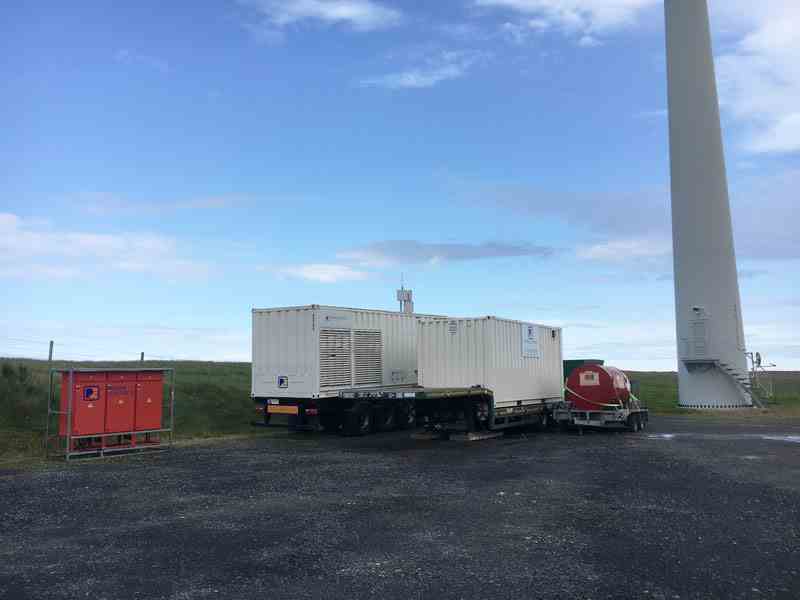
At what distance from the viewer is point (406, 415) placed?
22922mm

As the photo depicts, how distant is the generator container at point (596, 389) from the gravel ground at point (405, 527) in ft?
17.7

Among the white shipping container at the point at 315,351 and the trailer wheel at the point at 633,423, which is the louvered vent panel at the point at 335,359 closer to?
the white shipping container at the point at 315,351

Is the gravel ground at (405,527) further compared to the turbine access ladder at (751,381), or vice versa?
the turbine access ladder at (751,381)

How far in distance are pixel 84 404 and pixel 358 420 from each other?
25.3 feet

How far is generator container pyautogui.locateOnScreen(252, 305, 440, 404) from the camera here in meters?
20.1

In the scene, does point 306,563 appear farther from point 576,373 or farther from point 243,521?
point 576,373

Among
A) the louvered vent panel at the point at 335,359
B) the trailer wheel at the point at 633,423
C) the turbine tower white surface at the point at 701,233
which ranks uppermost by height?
the turbine tower white surface at the point at 701,233

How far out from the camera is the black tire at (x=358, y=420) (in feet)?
67.1

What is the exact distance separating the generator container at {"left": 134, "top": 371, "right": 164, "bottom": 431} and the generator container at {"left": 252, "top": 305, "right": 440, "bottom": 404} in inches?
157

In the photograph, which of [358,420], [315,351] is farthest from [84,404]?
[358,420]

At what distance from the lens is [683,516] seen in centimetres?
945

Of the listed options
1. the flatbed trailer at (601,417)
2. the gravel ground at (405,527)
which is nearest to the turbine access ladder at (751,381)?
the flatbed trailer at (601,417)

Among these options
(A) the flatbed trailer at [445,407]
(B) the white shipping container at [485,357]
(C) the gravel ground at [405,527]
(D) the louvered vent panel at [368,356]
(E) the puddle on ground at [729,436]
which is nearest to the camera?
(C) the gravel ground at [405,527]

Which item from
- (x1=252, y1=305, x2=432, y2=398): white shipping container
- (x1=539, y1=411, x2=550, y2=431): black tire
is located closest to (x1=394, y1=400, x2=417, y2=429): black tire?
(x1=252, y1=305, x2=432, y2=398): white shipping container
